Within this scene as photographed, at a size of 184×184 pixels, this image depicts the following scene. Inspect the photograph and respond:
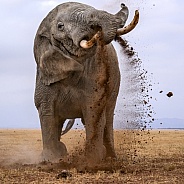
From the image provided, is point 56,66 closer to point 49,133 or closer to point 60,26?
point 60,26

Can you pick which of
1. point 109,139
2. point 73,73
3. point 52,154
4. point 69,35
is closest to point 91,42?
point 69,35

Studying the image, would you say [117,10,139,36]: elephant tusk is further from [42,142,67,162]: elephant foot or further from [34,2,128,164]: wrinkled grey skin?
[42,142,67,162]: elephant foot

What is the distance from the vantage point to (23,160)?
1209cm

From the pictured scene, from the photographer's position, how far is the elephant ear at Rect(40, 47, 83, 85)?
9923 mm

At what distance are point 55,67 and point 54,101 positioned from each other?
70 cm

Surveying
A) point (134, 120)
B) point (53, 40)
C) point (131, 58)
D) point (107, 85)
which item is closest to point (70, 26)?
point (53, 40)

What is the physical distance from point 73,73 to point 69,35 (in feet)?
2.78

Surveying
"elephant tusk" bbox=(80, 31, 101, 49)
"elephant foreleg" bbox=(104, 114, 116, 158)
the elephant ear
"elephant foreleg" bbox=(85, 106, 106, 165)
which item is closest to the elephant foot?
"elephant foreleg" bbox=(85, 106, 106, 165)

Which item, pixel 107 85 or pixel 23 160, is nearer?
pixel 107 85

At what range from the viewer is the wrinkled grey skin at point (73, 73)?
368 inches

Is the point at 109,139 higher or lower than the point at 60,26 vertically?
lower

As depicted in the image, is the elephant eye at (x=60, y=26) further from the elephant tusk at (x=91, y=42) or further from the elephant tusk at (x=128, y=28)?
the elephant tusk at (x=128, y=28)

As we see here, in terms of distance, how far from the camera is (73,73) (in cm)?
1018

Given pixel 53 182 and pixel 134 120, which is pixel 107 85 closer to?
pixel 134 120
